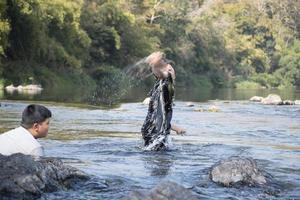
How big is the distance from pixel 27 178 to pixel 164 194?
1554mm

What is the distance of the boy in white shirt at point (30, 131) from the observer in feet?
21.2

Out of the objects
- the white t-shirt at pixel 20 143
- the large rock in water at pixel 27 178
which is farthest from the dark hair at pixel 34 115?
the large rock in water at pixel 27 178

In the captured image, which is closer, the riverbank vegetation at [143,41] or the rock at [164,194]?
the rock at [164,194]

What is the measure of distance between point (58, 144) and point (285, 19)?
333ft

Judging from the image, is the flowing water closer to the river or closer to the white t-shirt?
the river

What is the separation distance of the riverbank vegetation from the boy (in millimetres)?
9432

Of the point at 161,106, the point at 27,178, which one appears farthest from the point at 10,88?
the point at 27,178

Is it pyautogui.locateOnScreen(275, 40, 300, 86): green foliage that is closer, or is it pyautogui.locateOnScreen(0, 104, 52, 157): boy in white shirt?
pyautogui.locateOnScreen(0, 104, 52, 157): boy in white shirt

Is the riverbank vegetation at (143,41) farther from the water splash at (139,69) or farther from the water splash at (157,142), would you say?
the water splash at (157,142)

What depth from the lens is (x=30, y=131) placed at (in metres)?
6.52

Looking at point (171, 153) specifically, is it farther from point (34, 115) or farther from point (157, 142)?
point (34, 115)

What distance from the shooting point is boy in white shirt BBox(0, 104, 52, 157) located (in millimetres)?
6469

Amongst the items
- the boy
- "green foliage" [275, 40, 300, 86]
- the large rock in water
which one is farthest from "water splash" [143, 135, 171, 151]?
"green foliage" [275, 40, 300, 86]

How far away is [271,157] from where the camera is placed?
10344 millimetres
